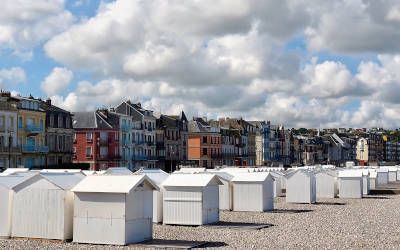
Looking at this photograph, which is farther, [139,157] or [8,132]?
[139,157]

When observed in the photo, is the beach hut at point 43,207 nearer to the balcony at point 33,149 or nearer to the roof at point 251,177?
the roof at point 251,177

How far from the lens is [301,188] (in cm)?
4531

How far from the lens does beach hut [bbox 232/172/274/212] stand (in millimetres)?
36594

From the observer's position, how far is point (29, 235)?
24172 mm

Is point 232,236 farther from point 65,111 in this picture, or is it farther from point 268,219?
point 65,111

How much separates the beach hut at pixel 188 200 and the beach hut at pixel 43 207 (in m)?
5.73

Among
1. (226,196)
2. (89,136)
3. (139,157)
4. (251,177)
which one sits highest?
(89,136)

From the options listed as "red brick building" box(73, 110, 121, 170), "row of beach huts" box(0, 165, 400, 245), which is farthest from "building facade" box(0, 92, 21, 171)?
"row of beach huts" box(0, 165, 400, 245)

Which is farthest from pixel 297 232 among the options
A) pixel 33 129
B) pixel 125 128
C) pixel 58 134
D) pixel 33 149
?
pixel 125 128

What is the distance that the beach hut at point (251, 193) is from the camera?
36.6 m

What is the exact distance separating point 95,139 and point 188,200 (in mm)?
56581

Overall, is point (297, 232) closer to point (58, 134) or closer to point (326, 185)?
point (326, 185)

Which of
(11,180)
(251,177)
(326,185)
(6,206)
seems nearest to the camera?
(6,206)

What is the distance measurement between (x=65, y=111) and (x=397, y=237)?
190 ft
